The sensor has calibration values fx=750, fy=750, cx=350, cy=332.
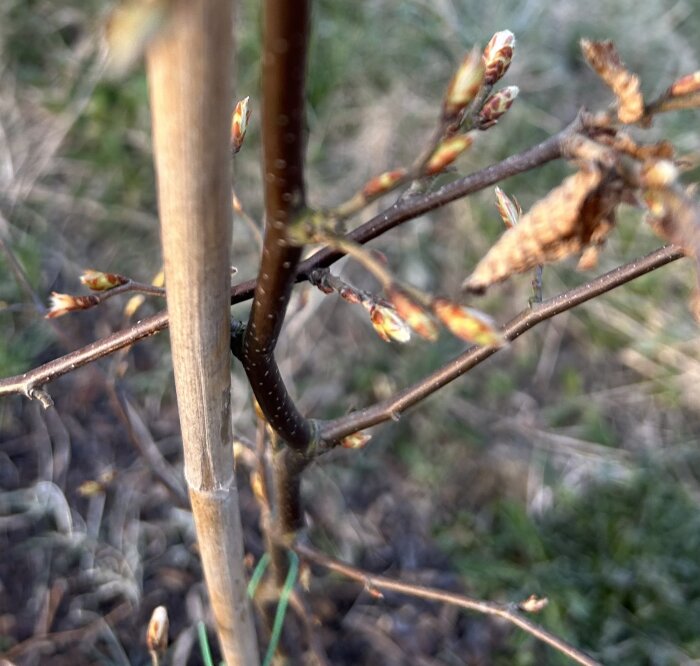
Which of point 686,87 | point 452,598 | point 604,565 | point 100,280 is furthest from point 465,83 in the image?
point 604,565

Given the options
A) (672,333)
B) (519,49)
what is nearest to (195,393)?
(672,333)

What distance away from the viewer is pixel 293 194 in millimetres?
482

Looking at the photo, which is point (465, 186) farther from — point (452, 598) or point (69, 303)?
point (452, 598)

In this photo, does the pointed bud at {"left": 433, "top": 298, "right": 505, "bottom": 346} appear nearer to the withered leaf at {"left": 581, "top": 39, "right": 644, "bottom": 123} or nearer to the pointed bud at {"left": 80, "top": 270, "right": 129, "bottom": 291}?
the withered leaf at {"left": 581, "top": 39, "right": 644, "bottom": 123}

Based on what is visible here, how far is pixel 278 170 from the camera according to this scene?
0.47 metres

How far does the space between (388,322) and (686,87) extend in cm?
27

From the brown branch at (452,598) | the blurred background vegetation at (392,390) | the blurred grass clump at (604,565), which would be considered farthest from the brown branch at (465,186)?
the blurred grass clump at (604,565)

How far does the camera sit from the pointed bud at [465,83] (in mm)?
497

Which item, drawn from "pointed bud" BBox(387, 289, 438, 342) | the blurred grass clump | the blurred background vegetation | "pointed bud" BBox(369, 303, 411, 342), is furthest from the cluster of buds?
the blurred grass clump

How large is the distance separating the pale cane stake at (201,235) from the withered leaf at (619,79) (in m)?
0.25

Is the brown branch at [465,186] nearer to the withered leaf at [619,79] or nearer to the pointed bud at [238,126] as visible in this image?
the withered leaf at [619,79]

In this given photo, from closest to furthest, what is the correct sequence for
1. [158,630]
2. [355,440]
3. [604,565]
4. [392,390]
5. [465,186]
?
1. [465,186]
2. [355,440]
3. [158,630]
4. [604,565]
5. [392,390]

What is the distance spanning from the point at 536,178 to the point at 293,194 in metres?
1.90

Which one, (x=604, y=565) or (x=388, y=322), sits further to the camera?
(x=604, y=565)
